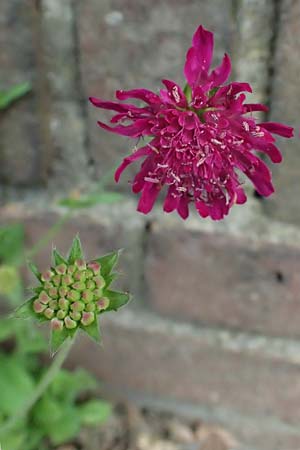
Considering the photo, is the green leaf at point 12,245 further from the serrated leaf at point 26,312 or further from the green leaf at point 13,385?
the serrated leaf at point 26,312

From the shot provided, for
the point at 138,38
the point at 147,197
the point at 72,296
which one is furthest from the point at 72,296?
the point at 138,38

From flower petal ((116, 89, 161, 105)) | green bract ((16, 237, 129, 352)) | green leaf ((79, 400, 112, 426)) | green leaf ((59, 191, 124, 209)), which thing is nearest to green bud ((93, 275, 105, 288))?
green bract ((16, 237, 129, 352))

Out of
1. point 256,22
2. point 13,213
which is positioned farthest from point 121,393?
point 256,22

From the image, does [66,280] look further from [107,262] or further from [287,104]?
[287,104]

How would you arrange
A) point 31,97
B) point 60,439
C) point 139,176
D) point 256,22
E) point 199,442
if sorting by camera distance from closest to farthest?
point 139,176
point 256,22
point 31,97
point 60,439
point 199,442

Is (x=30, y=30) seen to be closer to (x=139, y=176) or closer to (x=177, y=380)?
(x=139, y=176)

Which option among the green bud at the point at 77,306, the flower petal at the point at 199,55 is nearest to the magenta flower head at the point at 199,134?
the flower petal at the point at 199,55
